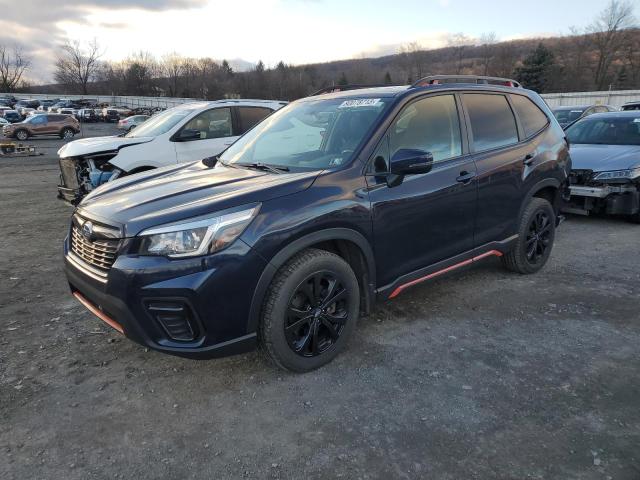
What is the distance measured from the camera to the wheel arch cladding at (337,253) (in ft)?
9.20

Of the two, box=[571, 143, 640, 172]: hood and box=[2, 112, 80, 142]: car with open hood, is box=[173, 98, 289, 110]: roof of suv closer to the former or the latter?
box=[571, 143, 640, 172]: hood

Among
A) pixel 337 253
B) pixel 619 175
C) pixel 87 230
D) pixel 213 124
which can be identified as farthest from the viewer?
pixel 213 124

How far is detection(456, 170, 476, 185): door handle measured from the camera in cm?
385

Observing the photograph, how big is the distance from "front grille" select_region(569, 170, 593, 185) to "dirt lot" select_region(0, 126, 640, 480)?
3.03 m

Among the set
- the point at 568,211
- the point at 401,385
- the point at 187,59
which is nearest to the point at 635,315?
the point at 401,385

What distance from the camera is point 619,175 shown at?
6.67m

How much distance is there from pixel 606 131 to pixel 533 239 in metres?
4.36

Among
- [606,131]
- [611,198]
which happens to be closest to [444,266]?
[611,198]

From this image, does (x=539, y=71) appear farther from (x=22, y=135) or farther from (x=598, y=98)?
(x=22, y=135)

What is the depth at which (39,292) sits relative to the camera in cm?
461

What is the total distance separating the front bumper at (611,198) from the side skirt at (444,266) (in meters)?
3.00

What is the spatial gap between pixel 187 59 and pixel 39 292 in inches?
4509

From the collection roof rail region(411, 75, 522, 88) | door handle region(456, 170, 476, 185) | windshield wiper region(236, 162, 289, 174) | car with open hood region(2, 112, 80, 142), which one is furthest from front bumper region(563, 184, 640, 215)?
car with open hood region(2, 112, 80, 142)

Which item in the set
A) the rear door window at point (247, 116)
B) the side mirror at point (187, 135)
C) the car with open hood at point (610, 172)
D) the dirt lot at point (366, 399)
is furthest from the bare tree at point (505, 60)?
the dirt lot at point (366, 399)
